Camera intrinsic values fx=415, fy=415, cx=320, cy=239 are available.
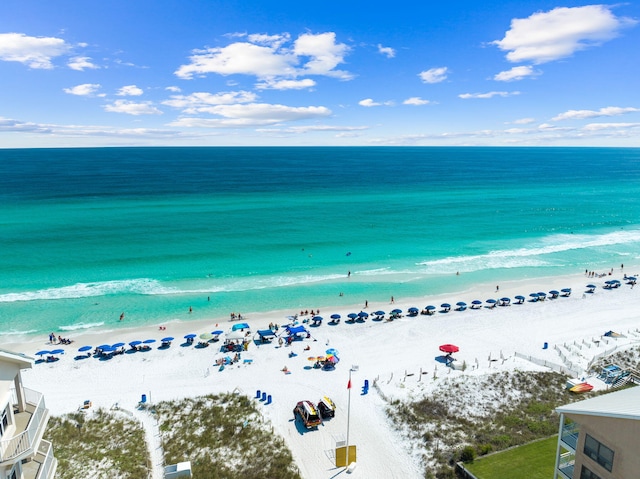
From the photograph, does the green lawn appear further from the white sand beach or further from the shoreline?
the shoreline

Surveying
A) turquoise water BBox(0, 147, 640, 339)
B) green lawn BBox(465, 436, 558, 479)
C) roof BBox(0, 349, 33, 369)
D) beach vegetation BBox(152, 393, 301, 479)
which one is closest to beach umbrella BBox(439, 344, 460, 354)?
green lawn BBox(465, 436, 558, 479)

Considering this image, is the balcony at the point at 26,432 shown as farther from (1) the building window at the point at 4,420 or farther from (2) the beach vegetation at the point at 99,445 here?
(2) the beach vegetation at the point at 99,445

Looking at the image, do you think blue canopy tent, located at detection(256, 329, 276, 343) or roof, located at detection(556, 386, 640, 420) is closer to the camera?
roof, located at detection(556, 386, 640, 420)

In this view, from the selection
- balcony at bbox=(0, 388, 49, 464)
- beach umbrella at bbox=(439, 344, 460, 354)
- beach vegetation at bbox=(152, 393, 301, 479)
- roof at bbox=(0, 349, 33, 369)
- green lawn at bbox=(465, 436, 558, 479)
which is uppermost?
roof at bbox=(0, 349, 33, 369)

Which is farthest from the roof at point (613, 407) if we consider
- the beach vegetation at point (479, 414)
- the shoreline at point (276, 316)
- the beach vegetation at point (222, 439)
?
the shoreline at point (276, 316)

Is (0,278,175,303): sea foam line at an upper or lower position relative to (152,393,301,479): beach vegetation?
upper

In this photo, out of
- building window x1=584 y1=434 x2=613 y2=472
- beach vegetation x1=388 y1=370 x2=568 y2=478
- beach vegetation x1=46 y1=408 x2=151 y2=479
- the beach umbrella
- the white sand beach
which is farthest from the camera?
the beach umbrella
